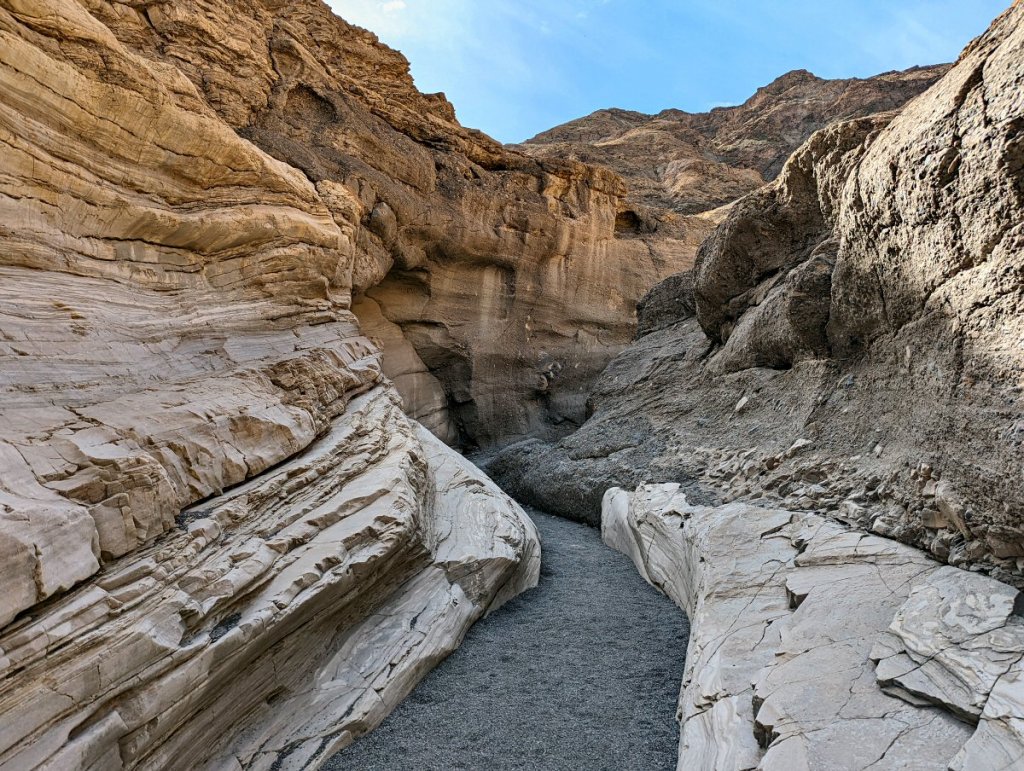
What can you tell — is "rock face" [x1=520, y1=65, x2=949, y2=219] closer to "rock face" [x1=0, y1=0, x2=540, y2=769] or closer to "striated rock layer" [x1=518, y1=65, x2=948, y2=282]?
"striated rock layer" [x1=518, y1=65, x2=948, y2=282]

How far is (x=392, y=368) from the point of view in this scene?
13.8m

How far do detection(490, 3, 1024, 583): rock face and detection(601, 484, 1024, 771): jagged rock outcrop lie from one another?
1.33ft

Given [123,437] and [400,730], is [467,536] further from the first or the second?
[123,437]

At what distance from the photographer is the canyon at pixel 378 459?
9.87 feet

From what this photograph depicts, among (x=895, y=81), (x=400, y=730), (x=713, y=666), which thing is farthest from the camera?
(x=895, y=81)

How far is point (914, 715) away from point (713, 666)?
1302 mm

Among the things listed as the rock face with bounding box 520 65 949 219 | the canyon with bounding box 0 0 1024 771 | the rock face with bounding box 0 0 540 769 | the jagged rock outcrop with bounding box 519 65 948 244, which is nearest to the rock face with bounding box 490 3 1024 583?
the canyon with bounding box 0 0 1024 771

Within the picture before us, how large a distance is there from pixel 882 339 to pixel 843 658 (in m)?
3.36

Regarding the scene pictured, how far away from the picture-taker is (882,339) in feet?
17.9

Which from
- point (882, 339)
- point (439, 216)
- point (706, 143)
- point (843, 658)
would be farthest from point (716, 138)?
point (843, 658)

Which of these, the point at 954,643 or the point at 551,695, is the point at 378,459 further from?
the point at 954,643

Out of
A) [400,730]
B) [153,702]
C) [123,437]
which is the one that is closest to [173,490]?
[123,437]

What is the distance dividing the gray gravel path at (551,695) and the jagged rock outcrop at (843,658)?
1.44 ft

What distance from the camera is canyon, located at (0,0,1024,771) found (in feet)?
9.87
